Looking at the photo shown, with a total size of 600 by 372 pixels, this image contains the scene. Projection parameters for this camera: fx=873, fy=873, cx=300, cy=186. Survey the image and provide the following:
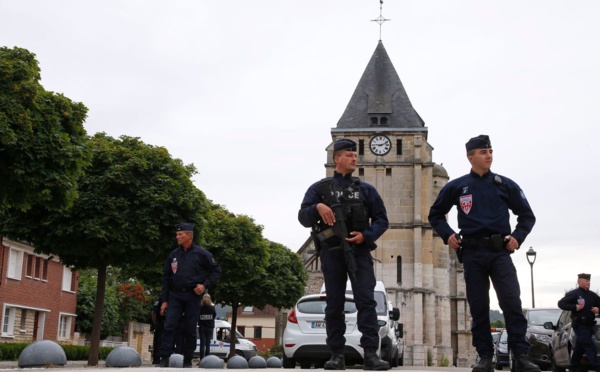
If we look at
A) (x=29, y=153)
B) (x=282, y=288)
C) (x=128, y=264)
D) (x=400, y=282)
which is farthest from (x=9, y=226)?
(x=400, y=282)

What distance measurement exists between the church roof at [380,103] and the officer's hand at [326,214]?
72.0 metres

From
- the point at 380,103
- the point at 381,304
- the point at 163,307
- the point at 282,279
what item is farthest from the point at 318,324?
the point at 380,103

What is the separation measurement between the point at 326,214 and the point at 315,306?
7.87 m

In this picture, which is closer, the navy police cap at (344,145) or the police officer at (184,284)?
the navy police cap at (344,145)

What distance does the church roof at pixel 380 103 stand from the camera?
263ft

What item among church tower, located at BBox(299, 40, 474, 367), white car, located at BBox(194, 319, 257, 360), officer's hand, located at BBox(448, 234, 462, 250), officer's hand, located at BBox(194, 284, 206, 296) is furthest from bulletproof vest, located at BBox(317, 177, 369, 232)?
church tower, located at BBox(299, 40, 474, 367)

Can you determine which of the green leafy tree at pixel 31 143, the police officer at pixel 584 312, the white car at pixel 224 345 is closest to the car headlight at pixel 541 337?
the police officer at pixel 584 312

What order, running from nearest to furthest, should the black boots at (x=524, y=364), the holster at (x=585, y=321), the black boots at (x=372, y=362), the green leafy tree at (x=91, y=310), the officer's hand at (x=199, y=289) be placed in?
the black boots at (x=524, y=364)
the black boots at (x=372, y=362)
the officer's hand at (x=199, y=289)
the holster at (x=585, y=321)
the green leafy tree at (x=91, y=310)

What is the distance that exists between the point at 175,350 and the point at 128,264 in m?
11.5

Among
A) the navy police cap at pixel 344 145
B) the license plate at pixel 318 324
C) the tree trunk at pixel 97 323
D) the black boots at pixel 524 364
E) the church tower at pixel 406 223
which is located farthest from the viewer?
the church tower at pixel 406 223

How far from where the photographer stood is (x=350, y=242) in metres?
8.27

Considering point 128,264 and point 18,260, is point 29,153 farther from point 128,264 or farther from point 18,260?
point 18,260

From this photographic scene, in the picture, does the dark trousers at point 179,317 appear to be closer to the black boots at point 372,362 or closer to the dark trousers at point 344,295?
the dark trousers at point 344,295

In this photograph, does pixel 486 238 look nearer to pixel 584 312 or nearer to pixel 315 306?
pixel 584 312
